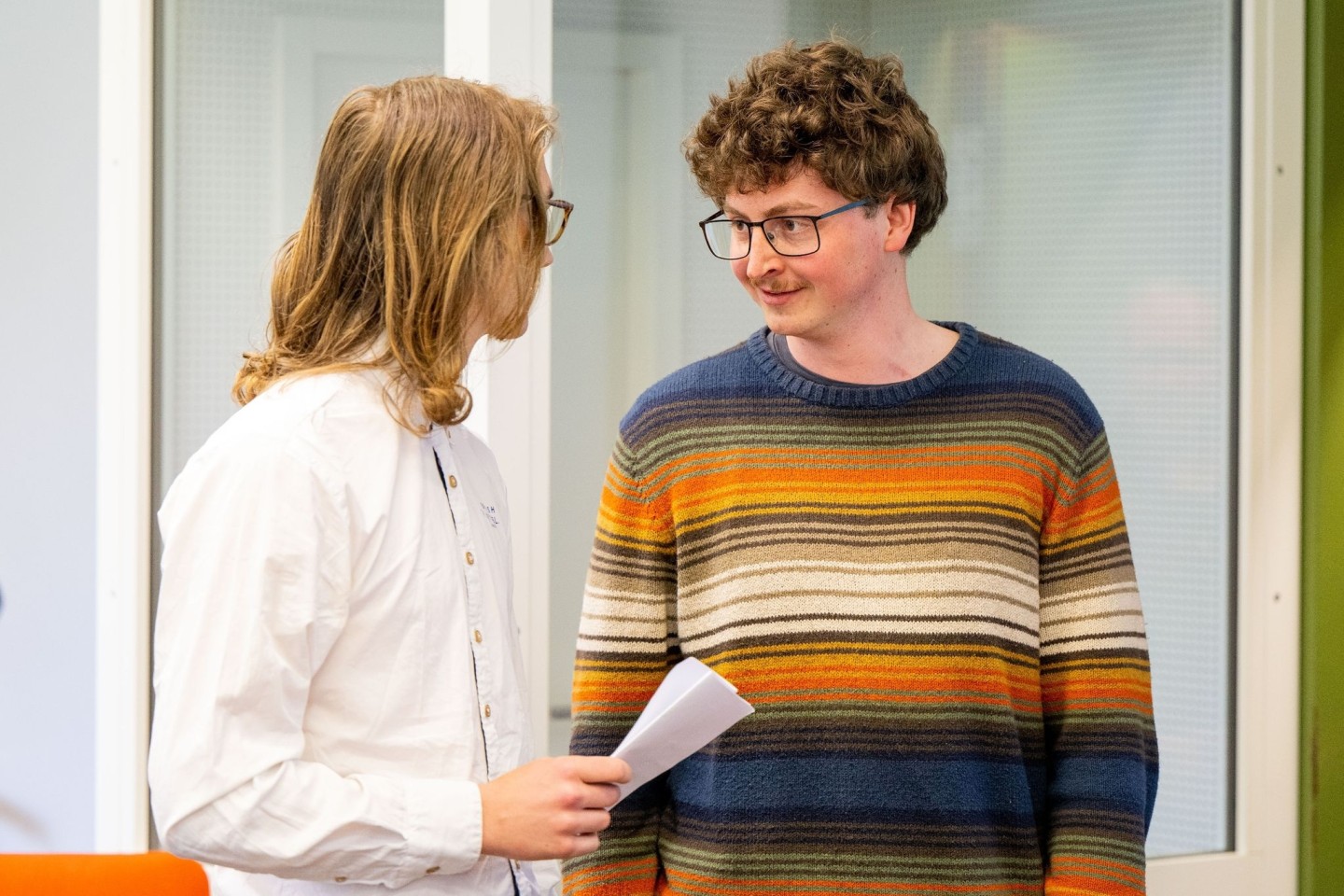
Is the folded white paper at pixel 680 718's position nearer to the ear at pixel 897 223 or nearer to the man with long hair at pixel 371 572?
the man with long hair at pixel 371 572

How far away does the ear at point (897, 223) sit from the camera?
1398 millimetres

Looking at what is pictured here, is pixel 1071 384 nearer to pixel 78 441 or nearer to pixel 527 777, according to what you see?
pixel 527 777

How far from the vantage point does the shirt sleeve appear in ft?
2.87

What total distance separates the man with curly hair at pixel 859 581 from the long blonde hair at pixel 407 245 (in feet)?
1.22

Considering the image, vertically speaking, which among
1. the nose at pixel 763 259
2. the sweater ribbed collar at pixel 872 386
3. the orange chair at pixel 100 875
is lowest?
the orange chair at pixel 100 875

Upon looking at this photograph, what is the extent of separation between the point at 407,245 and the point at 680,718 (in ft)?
1.40

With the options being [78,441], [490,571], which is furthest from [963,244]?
[78,441]

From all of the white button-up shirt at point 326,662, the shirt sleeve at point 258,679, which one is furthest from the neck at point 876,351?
the shirt sleeve at point 258,679

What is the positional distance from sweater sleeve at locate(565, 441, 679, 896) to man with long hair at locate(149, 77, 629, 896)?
0.81 feet

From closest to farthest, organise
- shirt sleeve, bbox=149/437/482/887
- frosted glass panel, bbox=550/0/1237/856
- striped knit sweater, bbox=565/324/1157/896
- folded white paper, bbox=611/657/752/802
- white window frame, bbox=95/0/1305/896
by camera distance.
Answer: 1. shirt sleeve, bbox=149/437/482/887
2. folded white paper, bbox=611/657/752/802
3. striped knit sweater, bbox=565/324/1157/896
4. white window frame, bbox=95/0/1305/896
5. frosted glass panel, bbox=550/0/1237/856

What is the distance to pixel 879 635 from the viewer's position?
4.42 ft

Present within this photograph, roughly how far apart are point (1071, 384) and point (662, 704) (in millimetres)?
663

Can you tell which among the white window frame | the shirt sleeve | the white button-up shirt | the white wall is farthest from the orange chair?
the shirt sleeve

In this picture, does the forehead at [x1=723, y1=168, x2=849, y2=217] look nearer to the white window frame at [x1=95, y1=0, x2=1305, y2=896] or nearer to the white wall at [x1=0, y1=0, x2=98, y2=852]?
the white window frame at [x1=95, y1=0, x2=1305, y2=896]
